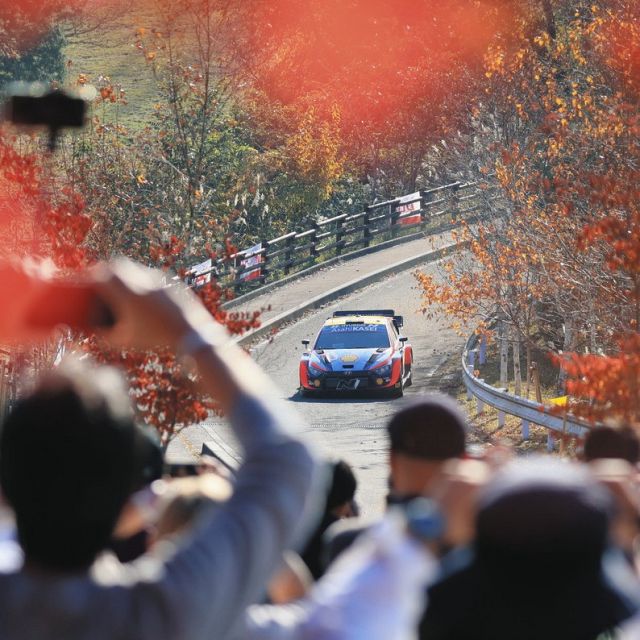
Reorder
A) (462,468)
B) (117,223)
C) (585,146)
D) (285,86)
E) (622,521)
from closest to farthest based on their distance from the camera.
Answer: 1. (462,468)
2. (622,521)
3. (585,146)
4. (117,223)
5. (285,86)

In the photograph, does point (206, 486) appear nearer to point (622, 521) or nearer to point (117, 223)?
point (622, 521)

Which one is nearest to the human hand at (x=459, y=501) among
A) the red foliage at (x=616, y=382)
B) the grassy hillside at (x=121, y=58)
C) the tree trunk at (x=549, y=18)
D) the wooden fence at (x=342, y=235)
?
the red foliage at (x=616, y=382)

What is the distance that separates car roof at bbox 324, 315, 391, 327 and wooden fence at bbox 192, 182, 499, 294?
31.0ft

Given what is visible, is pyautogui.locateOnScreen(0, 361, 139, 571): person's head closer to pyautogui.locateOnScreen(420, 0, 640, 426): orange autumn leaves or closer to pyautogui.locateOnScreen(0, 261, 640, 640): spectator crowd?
pyautogui.locateOnScreen(0, 261, 640, 640): spectator crowd

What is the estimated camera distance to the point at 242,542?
2361 millimetres

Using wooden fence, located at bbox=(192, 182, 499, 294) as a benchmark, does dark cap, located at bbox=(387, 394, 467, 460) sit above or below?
above

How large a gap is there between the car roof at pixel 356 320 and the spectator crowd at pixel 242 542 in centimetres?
2679

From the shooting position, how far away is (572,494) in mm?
2338

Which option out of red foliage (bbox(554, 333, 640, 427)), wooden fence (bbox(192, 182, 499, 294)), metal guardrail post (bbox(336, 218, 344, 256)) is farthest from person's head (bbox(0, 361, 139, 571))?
metal guardrail post (bbox(336, 218, 344, 256))

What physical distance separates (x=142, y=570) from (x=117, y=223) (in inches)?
1240

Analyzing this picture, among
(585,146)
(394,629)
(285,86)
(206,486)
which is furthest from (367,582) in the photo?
(285,86)

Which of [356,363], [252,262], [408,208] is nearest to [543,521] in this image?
[356,363]

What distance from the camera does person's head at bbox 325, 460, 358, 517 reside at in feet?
20.3

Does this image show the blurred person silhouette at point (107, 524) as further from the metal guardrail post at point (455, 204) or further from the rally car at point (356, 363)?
the metal guardrail post at point (455, 204)
